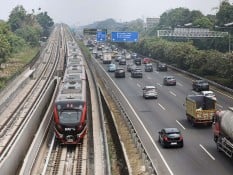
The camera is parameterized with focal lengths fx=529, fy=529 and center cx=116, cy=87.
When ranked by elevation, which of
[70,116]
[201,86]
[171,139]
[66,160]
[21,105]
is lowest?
[21,105]

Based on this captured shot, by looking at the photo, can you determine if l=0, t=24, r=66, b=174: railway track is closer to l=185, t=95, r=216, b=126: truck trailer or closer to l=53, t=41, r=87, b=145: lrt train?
l=53, t=41, r=87, b=145: lrt train

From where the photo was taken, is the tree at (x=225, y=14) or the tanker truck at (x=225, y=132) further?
the tree at (x=225, y=14)

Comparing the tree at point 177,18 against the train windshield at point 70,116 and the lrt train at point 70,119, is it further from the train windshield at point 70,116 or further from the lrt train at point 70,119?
the train windshield at point 70,116

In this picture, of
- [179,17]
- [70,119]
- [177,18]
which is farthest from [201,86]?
[177,18]

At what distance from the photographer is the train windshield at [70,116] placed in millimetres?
33000

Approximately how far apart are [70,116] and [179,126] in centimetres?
1045

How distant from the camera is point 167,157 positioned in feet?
102

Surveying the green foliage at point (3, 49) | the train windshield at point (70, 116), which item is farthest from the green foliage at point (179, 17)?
the train windshield at point (70, 116)

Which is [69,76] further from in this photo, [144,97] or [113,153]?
[113,153]

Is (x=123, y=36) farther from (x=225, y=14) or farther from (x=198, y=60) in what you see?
(x=225, y=14)

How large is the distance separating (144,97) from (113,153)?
24806 mm

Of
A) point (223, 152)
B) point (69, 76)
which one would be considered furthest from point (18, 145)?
point (69, 76)

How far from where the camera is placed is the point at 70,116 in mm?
33250

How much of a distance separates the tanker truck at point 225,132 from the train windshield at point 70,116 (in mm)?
8575
